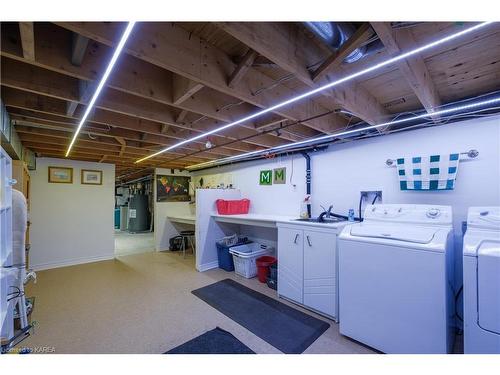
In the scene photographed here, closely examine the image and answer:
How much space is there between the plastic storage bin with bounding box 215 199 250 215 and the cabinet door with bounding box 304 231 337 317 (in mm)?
1875

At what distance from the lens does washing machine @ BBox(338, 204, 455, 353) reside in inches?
65.9

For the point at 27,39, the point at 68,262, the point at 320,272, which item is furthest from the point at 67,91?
the point at 68,262

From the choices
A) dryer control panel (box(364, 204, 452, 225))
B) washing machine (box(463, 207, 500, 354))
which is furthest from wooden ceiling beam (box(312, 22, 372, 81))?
dryer control panel (box(364, 204, 452, 225))

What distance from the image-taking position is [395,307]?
1826 mm

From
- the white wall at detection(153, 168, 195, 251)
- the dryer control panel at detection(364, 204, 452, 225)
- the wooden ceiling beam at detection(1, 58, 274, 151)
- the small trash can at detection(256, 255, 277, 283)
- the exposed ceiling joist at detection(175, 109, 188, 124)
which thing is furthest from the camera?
the white wall at detection(153, 168, 195, 251)

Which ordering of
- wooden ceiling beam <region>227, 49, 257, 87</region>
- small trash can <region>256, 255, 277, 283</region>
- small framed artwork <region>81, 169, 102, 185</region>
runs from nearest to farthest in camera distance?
wooden ceiling beam <region>227, 49, 257, 87</region> → small trash can <region>256, 255, 277, 283</region> → small framed artwork <region>81, 169, 102, 185</region>

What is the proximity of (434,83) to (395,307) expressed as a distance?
189cm

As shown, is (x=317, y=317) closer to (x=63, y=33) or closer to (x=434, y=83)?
(x=434, y=83)

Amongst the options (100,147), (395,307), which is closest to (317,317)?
(395,307)

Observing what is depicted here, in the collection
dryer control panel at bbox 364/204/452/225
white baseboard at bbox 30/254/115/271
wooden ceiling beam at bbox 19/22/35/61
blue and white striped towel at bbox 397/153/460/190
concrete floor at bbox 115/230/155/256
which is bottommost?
concrete floor at bbox 115/230/155/256

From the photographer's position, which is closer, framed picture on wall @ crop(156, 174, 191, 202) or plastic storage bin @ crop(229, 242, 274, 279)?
plastic storage bin @ crop(229, 242, 274, 279)

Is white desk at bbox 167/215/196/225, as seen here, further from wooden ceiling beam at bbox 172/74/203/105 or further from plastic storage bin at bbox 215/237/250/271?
wooden ceiling beam at bbox 172/74/203/105

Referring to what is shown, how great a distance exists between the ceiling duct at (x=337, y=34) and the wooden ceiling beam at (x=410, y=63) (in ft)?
0.33

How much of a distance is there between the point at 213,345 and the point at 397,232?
1.92 m
